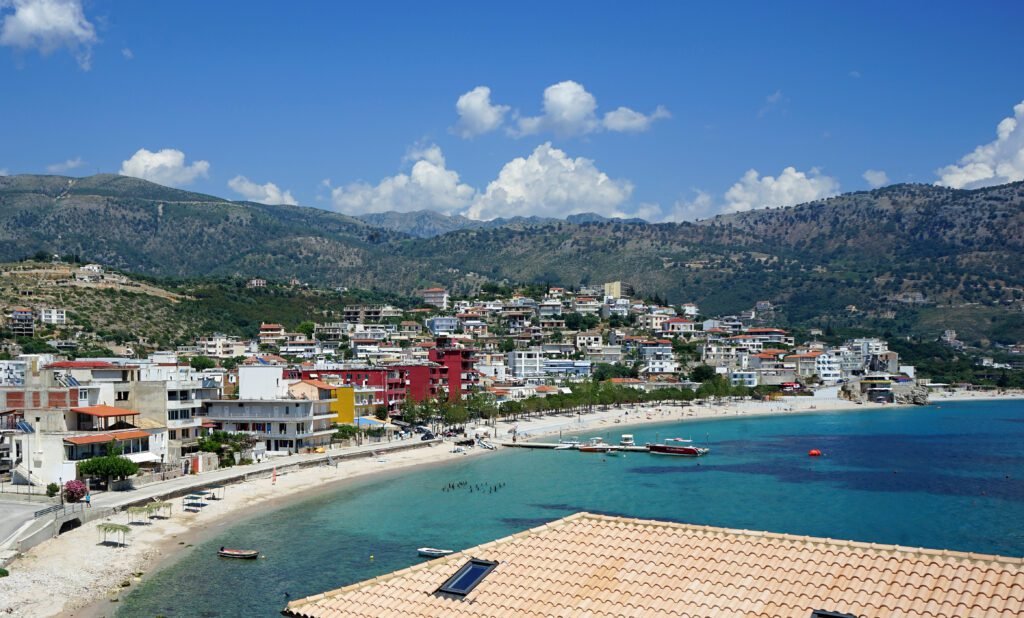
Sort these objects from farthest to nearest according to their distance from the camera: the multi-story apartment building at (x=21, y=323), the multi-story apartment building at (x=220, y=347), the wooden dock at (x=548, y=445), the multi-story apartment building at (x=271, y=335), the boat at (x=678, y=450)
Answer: the multi-story apartment building at (x=271, y=335) → the multi-story apartment building at (x=220, y=347) → the multi-story apartment building at (x=21, y=323) → the wooden dock at (x=548, y=445) → the boat at (x=678, y=450)

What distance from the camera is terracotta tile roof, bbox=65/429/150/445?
142ft

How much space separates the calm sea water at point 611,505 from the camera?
31.5 m

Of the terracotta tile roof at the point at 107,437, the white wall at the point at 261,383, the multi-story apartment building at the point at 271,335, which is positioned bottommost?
the terracotta tile roof at the point at 107,437

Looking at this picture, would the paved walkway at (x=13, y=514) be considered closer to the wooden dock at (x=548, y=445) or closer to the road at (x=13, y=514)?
the road at (x=13, y=514)

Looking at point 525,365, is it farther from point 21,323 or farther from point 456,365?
point 21,323

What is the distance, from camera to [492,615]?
11227 millimetres

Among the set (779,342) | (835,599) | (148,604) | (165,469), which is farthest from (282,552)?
(779,342)

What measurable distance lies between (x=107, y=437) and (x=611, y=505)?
79.4 ft

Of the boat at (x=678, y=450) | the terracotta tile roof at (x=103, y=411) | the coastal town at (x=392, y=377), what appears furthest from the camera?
the boat at (x=678, y=450)

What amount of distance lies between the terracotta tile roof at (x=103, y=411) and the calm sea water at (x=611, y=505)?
10.1 m

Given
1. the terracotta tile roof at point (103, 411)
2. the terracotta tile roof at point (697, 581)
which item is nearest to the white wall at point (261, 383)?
the terracotta tile roof at point (103, 411)

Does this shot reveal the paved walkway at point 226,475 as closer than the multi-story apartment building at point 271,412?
Yes

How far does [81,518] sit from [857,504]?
36.5 m

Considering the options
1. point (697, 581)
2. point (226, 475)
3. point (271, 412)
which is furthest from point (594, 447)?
point (697, 581)
